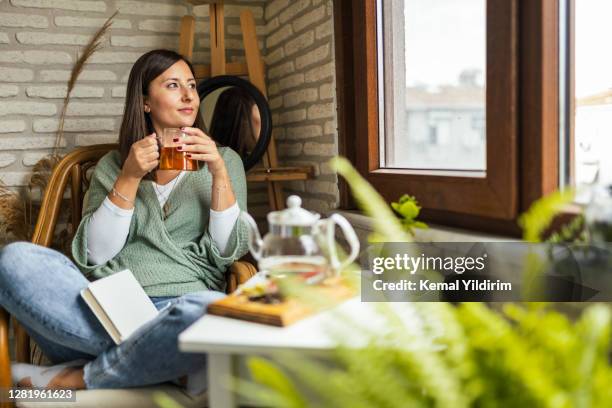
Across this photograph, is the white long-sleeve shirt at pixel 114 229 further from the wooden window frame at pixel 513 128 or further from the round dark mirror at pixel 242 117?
the wooden window frame at pixel 513 128

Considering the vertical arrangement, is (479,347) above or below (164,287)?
above

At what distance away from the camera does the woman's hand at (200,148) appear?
188 centimetres

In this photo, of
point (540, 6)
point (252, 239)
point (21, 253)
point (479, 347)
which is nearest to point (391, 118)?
point (540, 6)

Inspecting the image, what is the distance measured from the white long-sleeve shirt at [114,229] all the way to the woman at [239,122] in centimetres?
48

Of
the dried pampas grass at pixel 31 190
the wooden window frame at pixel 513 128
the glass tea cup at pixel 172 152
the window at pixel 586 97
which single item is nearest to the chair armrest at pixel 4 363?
the glass tea cup at pixel 172 152

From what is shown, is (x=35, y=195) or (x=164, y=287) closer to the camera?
(x=164, y=287)

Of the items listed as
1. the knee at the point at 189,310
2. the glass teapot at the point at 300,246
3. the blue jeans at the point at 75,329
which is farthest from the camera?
the blue jeans at the point at 75,329

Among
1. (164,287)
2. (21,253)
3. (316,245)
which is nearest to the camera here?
(316,245)

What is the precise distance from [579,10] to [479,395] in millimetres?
1121

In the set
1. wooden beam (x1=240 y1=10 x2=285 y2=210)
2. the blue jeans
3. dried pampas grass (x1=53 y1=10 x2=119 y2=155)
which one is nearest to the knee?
the blue jeans

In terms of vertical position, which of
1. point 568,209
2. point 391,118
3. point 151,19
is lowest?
point 568,209

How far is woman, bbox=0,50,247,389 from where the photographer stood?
1590mm

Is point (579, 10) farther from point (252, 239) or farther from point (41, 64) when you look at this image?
point (41, 64)

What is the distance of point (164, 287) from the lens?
6.48ft
